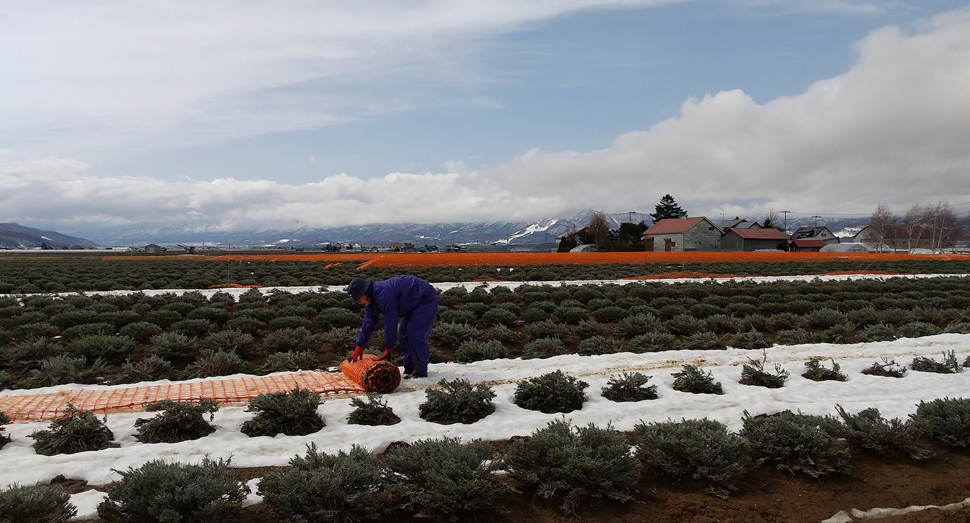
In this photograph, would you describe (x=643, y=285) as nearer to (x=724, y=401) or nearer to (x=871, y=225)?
(x=724, y=401)

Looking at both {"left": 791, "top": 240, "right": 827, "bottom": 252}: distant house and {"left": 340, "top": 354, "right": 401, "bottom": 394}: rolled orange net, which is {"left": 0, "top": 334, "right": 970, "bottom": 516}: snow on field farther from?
{"left": 791, "top": 240, "right": 827, "bottom": 252}: distant house

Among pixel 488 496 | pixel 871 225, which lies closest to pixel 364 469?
pixel 488 496

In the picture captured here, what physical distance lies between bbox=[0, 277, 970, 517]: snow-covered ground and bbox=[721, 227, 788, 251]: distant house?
63033 mm

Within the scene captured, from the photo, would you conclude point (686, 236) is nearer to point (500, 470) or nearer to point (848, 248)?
point (848, 248)

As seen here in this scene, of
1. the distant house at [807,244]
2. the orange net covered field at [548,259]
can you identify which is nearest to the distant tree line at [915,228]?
the distant house at [807,244]

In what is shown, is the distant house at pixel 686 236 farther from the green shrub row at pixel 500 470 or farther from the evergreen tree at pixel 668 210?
the green shrub row at pixel 500 470

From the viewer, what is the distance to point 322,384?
6.89m

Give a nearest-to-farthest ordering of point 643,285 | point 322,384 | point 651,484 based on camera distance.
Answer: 1. point 651,484
2. point 322,384
3. point 643,285

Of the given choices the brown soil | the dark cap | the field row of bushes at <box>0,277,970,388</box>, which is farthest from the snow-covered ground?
the dark cap

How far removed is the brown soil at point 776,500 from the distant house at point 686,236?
6054 centimetres

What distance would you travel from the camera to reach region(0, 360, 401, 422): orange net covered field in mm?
5891

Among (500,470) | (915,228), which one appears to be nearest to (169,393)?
(500,470)

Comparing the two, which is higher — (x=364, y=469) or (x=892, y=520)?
(x=364, y=469)

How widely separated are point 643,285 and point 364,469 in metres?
15.4
